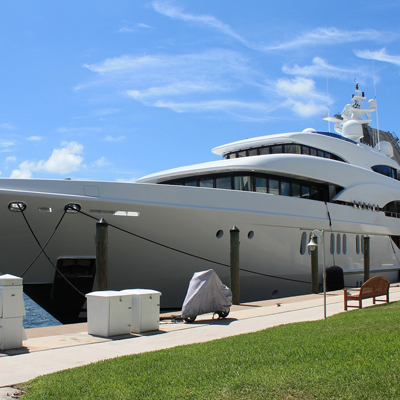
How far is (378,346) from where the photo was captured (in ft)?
16.5

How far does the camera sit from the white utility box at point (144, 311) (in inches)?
297

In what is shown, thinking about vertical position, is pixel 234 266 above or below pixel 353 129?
below

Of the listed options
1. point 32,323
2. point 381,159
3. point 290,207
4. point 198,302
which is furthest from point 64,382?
point 381,159

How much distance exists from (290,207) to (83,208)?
6712 mm

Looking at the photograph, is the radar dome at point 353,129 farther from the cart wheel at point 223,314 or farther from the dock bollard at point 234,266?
the cart wheel at point 223,314

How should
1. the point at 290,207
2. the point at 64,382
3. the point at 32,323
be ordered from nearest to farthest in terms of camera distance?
the point at 64,382 < the point at 290,207 < the point at 32,323

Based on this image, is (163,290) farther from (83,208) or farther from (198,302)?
(198,302)

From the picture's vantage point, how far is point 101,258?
9.98 meters

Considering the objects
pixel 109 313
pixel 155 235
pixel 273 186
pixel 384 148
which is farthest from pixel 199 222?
pixel 384 148

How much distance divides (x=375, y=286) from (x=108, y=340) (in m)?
6.20

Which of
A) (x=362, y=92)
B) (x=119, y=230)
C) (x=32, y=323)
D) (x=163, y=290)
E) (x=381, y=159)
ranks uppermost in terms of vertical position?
(x=362, y=92)

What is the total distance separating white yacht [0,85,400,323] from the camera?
11219 mm

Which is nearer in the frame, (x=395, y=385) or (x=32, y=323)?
(x=395, y=385)

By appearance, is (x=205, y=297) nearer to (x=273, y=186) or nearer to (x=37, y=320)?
(x=273, y=186)
